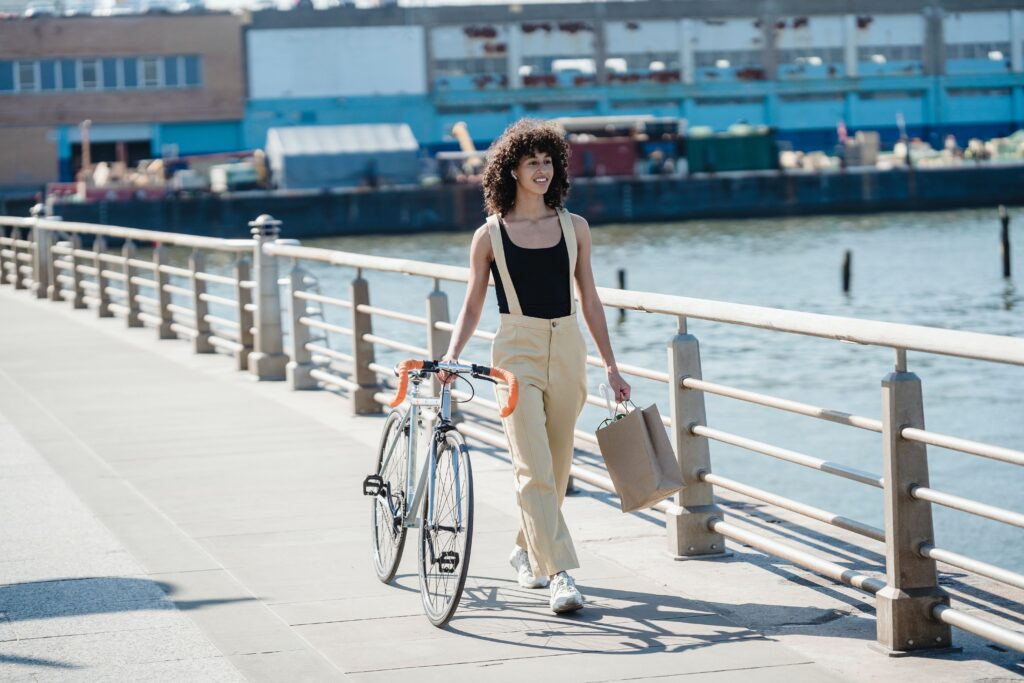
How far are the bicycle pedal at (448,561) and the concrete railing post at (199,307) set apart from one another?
10439mm

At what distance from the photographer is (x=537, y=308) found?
5992 mm

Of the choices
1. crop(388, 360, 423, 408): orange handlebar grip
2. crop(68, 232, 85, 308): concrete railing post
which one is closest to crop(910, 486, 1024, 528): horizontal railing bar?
crop(388, 360, 423, 408): orange handlebar grip

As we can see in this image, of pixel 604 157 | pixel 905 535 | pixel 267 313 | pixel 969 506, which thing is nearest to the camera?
pixel 969 506

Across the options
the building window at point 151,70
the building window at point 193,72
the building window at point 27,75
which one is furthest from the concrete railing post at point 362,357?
the building window at point 27,75

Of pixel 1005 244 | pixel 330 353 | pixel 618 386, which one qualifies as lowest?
pixel 1005 244

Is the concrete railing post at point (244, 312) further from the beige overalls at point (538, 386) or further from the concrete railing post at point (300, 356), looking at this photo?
the beige overalls at point (538, 386)

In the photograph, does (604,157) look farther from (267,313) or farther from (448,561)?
(448,561)

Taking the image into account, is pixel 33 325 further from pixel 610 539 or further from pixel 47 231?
pixel 610 539

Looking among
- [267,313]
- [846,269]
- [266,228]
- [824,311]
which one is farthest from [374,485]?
[846,269]

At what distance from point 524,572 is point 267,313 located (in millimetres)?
7811

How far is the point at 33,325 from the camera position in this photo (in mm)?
20156

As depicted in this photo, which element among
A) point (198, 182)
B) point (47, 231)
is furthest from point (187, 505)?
point (198, 182)

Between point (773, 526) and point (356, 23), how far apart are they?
81411 mm

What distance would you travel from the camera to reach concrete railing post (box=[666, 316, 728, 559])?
22.2 ft
